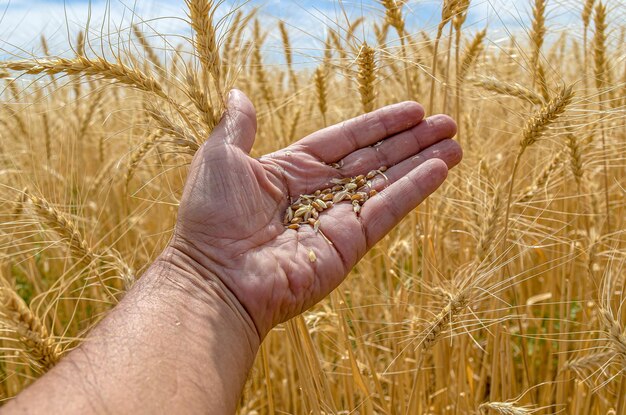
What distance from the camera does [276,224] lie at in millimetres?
2004

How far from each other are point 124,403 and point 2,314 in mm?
409

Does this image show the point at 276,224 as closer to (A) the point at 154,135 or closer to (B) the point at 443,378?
(A) the point at 154,135

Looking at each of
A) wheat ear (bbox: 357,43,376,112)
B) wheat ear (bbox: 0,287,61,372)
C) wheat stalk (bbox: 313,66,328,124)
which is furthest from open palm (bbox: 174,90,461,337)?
wheat ear (bbox: 0,287,61,372)

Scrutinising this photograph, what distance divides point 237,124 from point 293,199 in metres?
0.43

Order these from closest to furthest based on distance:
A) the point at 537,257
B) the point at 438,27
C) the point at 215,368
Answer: the point at 215,368
the point at 438,27
the point at 537,257

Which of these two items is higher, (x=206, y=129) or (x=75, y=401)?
(x=206, y=129)

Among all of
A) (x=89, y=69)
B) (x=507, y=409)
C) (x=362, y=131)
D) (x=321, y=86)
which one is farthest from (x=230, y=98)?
(x=507, y=409)

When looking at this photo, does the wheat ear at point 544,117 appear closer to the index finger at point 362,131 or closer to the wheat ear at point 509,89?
the wheat ear at point 509,89

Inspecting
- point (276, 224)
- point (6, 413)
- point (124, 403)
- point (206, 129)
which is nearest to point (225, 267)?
point (276, 224)

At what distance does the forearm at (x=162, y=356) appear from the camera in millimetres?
1329

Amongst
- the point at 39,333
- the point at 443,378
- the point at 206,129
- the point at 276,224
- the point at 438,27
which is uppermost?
the point at 438,27

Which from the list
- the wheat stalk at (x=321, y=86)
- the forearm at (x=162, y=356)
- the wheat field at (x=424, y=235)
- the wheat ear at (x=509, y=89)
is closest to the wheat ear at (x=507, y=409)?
the wheat field at (x=424, y=235)

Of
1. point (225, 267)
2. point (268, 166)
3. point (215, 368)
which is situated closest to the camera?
point (215, 368)

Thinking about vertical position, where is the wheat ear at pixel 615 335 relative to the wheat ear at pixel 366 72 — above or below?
below
